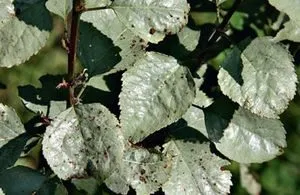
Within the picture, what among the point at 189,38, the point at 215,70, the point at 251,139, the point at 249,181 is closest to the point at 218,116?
the point at 251,139

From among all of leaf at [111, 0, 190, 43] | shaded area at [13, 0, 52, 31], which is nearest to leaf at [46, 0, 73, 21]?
shaded area at [13, 0, 52, 31]

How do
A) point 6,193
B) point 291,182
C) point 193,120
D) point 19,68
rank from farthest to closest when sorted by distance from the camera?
point 19,68, point 291,182, point 193,120, point 6,193

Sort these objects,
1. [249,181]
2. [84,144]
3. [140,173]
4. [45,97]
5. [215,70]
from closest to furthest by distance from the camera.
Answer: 1. [84,144]
2. [140,173]
3. [45,97]
4. [215,70]
5. [249,181]

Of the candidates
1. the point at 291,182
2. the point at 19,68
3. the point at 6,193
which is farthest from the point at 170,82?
the point at 19,68

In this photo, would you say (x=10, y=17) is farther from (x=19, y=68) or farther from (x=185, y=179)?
(x=19, y=68)

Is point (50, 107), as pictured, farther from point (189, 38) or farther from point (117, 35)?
point (189, 38)

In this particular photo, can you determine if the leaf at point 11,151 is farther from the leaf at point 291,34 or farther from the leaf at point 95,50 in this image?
the leaf at point 291,34
